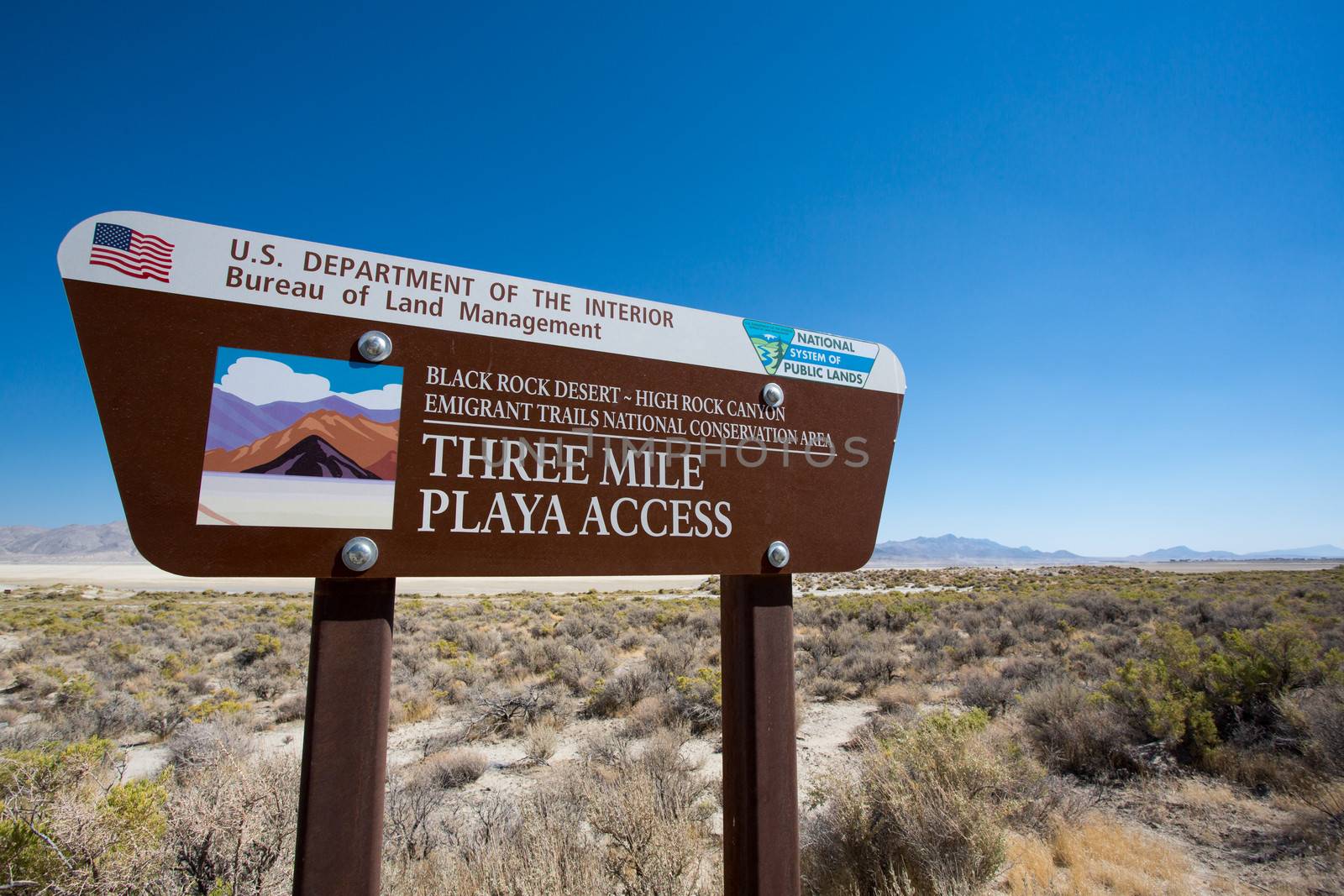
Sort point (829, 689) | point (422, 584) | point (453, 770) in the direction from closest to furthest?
point (453, 770), point (829, 689), point (422, 584)

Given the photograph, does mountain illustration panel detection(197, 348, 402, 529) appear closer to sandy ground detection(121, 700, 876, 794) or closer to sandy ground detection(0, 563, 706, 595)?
sandy ground detection(121, 700, 876, 794)

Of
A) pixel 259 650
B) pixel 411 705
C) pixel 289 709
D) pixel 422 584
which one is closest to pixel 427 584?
pixel 422 584

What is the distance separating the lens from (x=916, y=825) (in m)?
4.31

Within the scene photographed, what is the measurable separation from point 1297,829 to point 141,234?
324 inches

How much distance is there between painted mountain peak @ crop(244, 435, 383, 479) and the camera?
1.75 m

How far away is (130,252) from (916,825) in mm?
5221

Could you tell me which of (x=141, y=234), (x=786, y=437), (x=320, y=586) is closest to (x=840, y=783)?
(x=786, y=437)

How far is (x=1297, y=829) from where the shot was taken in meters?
5.01

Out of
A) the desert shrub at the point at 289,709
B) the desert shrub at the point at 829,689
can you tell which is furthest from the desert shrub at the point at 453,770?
the desert shrub at the point at 829,689

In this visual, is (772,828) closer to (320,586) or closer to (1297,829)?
(320,586)

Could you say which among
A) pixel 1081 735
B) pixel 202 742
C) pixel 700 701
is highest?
pixel 1081 735

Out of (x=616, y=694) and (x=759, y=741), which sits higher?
(x=759, y=741)

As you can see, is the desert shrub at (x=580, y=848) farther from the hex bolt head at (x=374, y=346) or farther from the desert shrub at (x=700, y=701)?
Result: the hex bolt head at (x=374, y=346)

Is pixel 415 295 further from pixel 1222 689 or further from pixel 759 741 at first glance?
pixel 1222 689
